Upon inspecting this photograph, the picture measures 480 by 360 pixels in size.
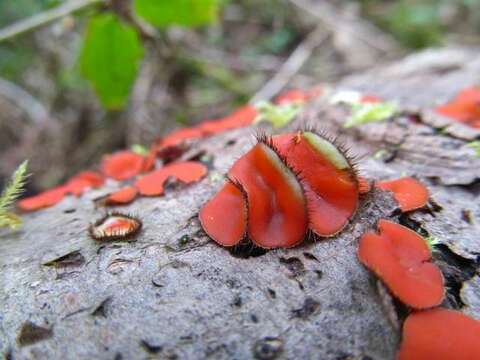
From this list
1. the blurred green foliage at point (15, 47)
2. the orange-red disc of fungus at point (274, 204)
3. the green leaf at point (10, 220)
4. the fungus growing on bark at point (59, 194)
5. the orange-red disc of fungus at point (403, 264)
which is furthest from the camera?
the blurred green foliage at point (15, 47)

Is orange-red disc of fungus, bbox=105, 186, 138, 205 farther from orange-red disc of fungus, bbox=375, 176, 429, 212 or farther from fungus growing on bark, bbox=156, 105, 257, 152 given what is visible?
orange-red disc of fungus, bbox=375, 176, 429, 212

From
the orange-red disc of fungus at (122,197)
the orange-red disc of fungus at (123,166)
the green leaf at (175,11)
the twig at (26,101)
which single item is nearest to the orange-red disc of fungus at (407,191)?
the orange-red disc of fungus at (122,197)

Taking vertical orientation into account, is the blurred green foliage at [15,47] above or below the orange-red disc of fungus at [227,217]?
above

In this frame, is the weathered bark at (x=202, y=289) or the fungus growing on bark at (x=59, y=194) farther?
the fungus growing on bark at (x=59, y=194)

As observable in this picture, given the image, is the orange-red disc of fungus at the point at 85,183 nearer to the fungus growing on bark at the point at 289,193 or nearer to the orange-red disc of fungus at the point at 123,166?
the orange-red disc of fungus at the point at 123,166

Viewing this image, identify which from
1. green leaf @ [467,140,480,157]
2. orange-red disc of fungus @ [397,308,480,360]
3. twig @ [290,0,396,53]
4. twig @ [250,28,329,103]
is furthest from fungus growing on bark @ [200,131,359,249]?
twig @ [290,0,396,53]

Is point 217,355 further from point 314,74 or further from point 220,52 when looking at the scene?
point 220,52

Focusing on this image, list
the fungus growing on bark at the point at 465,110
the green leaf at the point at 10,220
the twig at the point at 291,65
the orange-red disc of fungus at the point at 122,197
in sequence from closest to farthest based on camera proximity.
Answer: the green leaf at the point at 10,220 < the orange-red disc of fungus at the point at 122,197 < the fungus growing on bark at the point at 465,110 < the twig at the point at 291,65
